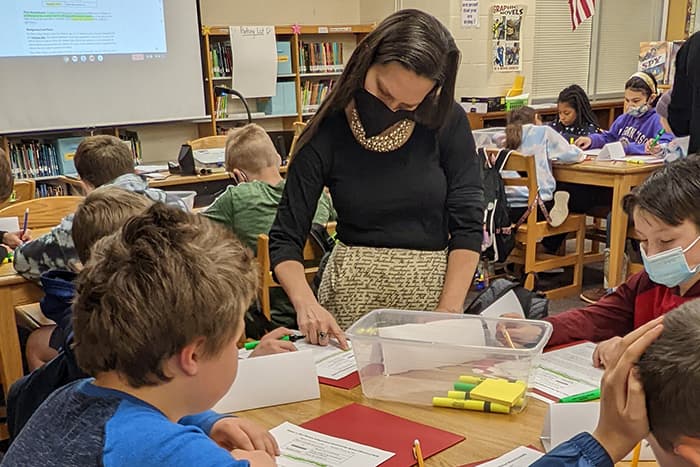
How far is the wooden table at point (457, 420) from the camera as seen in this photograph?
3.66 ft

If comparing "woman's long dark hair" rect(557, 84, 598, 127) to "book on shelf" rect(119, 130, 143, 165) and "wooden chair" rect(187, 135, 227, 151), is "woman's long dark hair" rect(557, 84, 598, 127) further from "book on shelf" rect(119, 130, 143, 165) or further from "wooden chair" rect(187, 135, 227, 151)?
"book on shelf" rect(119, 130, 143, 165)

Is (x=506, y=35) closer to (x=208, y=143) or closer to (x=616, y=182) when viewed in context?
(x=616, y=182)

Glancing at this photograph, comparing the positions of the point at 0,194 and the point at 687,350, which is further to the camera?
the point at 0,194

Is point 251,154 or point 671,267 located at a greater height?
point 251,154

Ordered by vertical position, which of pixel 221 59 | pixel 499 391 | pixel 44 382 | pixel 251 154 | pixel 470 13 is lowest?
pixel 44 382

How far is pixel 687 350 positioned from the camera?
843 millimetres

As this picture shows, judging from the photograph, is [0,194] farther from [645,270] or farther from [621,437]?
[621,437]

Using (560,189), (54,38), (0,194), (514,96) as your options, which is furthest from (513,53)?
(0,194)

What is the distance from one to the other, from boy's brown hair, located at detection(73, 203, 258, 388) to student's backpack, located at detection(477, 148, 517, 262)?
10.4 feet

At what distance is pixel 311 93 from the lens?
638 centimetres

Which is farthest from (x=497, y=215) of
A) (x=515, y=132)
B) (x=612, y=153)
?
(x=612, y=153)

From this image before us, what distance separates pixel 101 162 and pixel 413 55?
5.73 ft

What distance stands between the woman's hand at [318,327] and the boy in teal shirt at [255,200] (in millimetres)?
1085

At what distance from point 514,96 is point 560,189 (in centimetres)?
206
